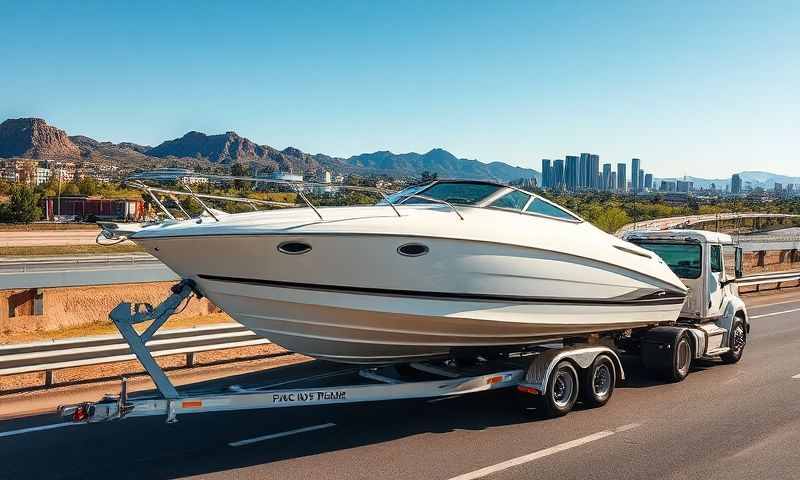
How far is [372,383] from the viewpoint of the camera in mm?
7273

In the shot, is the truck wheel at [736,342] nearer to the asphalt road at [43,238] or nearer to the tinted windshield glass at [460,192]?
the tinted windshield glass at [460,192]

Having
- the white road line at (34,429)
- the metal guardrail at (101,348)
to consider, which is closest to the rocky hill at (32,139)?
the metal guardrail at (101,348)

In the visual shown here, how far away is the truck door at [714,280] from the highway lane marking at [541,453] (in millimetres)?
3775

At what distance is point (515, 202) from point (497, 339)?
1.66 meters

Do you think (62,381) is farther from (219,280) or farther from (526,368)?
(526,368)

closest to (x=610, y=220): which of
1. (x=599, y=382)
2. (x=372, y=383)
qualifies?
(x=599, y=382)

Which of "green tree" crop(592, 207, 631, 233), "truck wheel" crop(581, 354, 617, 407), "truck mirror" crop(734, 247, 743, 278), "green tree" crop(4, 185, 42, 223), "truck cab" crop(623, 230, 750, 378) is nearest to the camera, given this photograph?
"truck wheel" crop(581, 354, 617, 407)

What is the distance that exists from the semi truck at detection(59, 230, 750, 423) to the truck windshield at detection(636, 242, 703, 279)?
15 mm

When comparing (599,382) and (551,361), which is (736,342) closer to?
(599,382)

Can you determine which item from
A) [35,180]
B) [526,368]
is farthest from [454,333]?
[35,180]

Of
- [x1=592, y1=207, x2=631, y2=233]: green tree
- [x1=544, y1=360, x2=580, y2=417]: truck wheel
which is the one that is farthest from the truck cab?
[x1=592, y1=207, x2=631, y2=233]: green tree

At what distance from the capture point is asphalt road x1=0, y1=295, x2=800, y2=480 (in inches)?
231

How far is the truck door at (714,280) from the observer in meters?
10.2

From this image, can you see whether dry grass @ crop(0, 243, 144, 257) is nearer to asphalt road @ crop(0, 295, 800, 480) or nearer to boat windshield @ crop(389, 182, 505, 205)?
asphalt road @ crop(0, 295, 800, 480)
